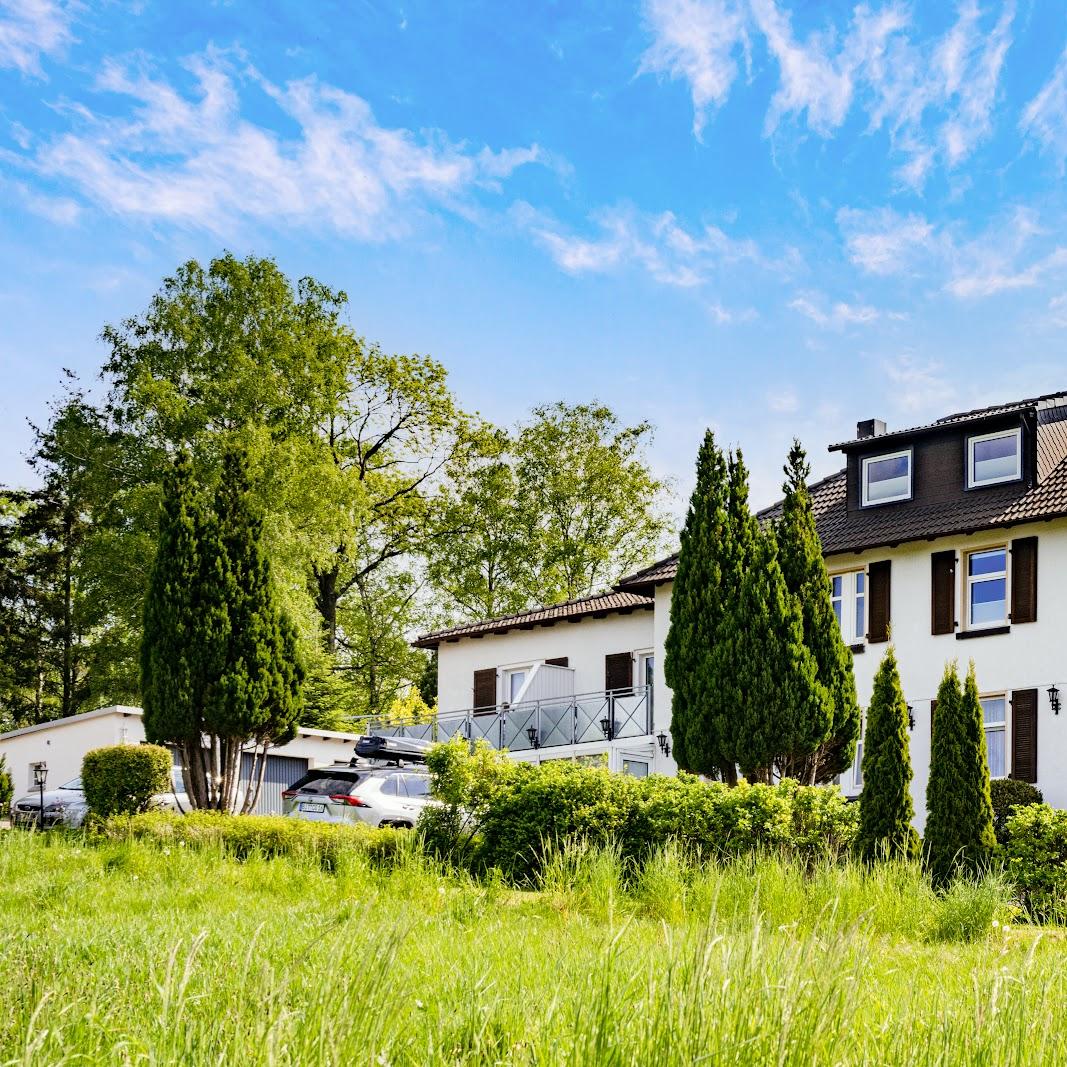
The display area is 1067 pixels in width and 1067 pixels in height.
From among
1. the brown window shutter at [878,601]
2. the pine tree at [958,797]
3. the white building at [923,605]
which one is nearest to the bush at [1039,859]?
the pine tree at [958,797]

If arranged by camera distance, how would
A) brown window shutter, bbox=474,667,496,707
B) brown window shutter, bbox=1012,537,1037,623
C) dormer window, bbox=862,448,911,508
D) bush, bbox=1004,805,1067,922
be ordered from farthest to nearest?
1. brown window shutter, bbox=474,667,496,707
2. dormer window, bbox=862,448,911,508
3. brown window shutter, bbox=1012,537,1037,623
4. bush, bbox=1004,805,1067,922

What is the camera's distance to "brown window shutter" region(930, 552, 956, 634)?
25406 millimetres

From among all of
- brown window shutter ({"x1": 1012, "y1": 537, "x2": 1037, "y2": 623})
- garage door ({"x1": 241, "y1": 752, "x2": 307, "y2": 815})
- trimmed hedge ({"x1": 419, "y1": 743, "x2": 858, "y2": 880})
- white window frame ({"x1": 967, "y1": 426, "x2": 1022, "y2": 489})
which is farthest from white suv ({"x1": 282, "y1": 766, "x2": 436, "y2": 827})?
garage door ({"x1": 241, "y1": 752, "x2": 307, "y2": 815})

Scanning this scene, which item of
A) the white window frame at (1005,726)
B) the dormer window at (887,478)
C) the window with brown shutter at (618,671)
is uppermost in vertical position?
the dormer window at (887,478)

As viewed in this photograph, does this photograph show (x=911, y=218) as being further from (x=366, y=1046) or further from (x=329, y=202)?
(x=366, y=1046)

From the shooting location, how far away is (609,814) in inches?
617

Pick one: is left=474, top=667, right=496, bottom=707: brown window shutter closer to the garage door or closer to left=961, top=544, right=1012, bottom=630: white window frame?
the garage door

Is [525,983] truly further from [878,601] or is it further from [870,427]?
[870,427]

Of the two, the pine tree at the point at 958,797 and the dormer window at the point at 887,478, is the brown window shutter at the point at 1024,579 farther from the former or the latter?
the pine tree at the point at 958,797

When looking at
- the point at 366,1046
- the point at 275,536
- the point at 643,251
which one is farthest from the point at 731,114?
the point at 275,536

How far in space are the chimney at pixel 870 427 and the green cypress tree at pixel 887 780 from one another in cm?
1433

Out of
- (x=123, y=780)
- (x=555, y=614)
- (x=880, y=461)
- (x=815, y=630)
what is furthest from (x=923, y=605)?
(x=123, y=780)

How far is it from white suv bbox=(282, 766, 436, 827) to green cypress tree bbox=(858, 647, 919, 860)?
8.23 metres

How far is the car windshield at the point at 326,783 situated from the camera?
22.5m
